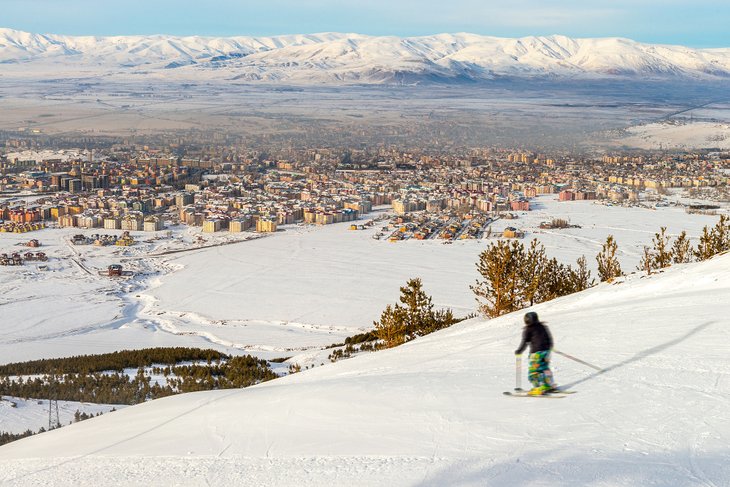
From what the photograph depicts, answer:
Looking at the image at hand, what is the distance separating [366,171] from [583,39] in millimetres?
62900

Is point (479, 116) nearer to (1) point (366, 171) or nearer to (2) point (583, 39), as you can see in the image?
(1) point (366, 171)

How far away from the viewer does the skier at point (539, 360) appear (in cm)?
407

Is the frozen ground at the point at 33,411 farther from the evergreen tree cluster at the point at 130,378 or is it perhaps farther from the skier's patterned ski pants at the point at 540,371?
the skier's patterned ski pants at the point at 540,371

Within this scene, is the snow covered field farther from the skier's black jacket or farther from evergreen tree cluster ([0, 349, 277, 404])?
the skier's black jacket

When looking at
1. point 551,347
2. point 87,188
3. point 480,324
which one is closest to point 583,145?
point 87,188

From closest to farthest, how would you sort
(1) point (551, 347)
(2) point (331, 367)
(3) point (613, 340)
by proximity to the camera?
(1) point (551, 347) < (3) point (613, 340) < (2) point (331, 367)

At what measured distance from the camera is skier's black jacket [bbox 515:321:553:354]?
418 cm

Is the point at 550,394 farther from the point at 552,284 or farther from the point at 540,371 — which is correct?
the point at 552,284

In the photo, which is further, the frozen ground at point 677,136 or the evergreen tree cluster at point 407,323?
the frozen ground at point 677,136

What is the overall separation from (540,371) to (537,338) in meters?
0.19

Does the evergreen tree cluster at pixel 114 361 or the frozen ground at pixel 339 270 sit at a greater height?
the evergreen tree cluster at pixel 114 361

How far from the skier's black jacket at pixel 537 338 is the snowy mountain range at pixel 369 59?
58.5m

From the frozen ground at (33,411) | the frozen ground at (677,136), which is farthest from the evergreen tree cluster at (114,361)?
the frozen ground at (677,136)

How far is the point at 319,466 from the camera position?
329 cm
